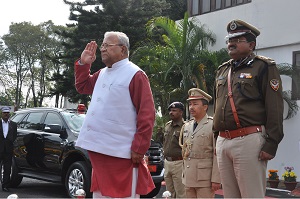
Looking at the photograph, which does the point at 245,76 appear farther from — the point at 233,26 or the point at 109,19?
the point at 109,19

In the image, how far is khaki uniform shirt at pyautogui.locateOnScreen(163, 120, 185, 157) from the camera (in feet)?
24.4

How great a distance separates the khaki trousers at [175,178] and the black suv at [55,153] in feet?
6.59

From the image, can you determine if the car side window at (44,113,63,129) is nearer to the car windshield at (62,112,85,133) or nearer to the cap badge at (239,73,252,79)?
the car windshield at (62,112,85,133)

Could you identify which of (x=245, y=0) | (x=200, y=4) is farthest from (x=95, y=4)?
(x=245, y=0)

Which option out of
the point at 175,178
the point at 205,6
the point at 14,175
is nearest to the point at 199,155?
the point at 175,178

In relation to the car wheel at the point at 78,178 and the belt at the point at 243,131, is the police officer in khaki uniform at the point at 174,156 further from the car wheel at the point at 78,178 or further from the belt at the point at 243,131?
the belt at the point at 243,131

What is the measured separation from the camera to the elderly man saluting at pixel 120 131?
160 inches

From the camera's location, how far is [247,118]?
4078mm

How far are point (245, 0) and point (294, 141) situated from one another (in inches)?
188

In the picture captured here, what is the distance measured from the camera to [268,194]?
38.0ft

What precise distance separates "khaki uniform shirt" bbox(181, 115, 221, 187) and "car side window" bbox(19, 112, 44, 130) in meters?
5.29

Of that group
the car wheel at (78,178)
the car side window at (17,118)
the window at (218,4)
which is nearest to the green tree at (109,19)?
the window at (218,4)

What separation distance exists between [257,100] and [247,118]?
180 millimetres

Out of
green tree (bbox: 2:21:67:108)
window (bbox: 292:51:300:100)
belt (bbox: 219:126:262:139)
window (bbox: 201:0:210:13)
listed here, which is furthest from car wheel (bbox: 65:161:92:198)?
green tree (bbox: 2:21:67:108)
